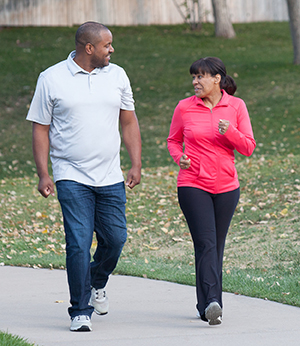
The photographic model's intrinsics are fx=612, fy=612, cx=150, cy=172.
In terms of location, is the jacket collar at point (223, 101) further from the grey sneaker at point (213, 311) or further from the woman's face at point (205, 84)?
the grey sneaker at point (213, 311)

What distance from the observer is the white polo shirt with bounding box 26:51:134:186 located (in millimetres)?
4012

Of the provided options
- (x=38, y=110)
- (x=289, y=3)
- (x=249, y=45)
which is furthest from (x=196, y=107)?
(x=249, y=45)

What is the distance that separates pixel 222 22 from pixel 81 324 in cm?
2341

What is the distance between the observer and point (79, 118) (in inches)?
158

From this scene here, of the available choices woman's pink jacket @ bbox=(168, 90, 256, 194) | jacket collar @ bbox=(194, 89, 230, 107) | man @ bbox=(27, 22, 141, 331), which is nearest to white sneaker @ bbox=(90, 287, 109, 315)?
man @ bbox=(27, 22, 141, 331)

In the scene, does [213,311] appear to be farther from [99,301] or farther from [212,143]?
[212,143]

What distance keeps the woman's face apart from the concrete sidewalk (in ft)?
5.29

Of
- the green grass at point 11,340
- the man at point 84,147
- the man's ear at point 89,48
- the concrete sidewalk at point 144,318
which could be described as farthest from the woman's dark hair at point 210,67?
the green grass at point 11,340

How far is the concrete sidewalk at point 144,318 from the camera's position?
3.85m

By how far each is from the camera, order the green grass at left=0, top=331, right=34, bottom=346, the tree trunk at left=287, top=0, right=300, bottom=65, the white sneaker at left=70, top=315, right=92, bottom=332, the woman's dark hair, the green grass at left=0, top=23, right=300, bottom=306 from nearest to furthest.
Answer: the green grass at left=0, top=331, right=34, bottom=346 < the white sneaker at left=70, top=315, right=92, bottom=332 < the woman's dark hair < the green grass at left=0, top=23, right=300, bottom=306 < the tree trunk at left=287, top=0, right=300, bottom=65

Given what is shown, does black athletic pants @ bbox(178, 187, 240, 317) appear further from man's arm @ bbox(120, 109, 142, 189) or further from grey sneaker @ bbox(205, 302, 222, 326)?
man's arm @ bbox(120, 109, 142, 189)

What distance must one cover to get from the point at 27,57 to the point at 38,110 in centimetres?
1967

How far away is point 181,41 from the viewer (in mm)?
25953

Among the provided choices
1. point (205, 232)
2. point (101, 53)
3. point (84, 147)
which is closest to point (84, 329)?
point (205, 232)
